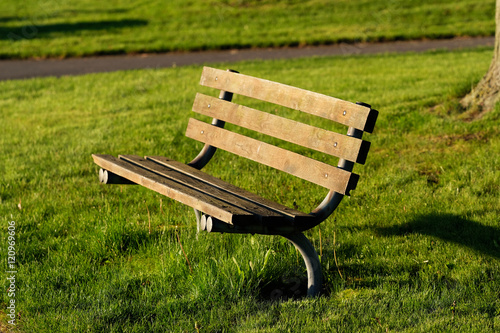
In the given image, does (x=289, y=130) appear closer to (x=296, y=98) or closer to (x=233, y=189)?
(x=296, y=98)

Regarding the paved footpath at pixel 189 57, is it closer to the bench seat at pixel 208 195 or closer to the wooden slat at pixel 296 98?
the wooden slat at pixel 296 98

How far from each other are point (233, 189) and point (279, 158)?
13.5 inches

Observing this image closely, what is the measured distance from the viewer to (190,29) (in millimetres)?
15023

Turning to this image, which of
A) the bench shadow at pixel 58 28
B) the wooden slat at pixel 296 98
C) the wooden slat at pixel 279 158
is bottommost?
the wooden slat at pixel 279 158

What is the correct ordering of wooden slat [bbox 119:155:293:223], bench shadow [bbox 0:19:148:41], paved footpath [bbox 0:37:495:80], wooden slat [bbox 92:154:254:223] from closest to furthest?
wooden slat [bbox 92:154:254:223] < wooden slat [bbox 119:155:293:223] < paved footpath [bbox 0:37:495:80] < bench shadow [bbox 0:19:148:41]

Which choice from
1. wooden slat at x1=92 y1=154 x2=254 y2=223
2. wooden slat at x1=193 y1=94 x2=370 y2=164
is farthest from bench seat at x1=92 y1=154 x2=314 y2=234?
wooden slat at x1=193 y1=94 x2=370 y2=164

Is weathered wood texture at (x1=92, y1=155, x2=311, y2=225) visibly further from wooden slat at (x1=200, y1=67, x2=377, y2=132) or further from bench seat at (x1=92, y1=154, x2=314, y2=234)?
wooden slat at (x1=200, y1=67, x2=377, y2=132)

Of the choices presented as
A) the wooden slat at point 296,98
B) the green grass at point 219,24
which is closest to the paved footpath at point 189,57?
the green grass at point 219,24

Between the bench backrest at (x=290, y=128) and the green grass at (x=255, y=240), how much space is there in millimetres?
547

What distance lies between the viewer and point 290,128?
12.0 ft

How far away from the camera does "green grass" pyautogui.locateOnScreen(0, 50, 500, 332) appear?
10.0 feet

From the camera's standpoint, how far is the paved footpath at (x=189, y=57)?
11172 millimetres

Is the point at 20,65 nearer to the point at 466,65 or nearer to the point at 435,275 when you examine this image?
the point at 466,65

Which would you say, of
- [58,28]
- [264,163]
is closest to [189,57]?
[58,28]
